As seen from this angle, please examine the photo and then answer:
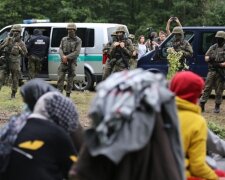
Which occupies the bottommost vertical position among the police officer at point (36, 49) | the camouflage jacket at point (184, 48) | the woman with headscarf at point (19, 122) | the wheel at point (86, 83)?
the wheel at point (86, 83)

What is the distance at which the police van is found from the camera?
A: 45.6 feet

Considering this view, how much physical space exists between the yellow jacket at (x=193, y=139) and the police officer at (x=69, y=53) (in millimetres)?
9661

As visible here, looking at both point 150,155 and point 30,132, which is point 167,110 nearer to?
point 150,155

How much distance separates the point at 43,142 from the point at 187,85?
0.95 m

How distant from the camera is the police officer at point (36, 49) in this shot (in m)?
15.2

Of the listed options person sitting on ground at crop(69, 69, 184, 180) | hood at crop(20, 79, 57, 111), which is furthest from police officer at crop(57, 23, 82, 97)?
person sitting on ground at crop(69, 69, 184, 180)

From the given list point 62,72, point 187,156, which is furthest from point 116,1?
point 187,156

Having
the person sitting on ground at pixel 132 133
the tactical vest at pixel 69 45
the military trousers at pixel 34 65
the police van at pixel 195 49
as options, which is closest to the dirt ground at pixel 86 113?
the police van at pixel 195 49

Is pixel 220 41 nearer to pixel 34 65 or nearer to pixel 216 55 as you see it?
pixel 216 55

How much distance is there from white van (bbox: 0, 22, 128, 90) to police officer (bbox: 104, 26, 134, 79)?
7.63ft

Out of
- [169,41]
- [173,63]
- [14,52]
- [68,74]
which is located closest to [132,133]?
[173,63]

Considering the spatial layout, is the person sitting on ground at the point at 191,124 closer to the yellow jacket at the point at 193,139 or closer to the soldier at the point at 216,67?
the yellow jacket at the point at 193,139

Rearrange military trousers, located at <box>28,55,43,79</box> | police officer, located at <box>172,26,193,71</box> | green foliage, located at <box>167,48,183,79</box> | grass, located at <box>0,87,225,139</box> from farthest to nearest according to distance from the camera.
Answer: military trousers, located at <box>28,55,43,79</box> → police officer, located at <box>172,26,193,71</box> → green foliage, located at <box>167,48,183,79</box> → grass, located at <box>0,87,225,139</box>

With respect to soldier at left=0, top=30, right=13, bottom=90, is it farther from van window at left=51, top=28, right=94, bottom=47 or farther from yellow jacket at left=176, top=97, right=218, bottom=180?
yellow jacket at left=176, top=97, right=218, bottom=180
